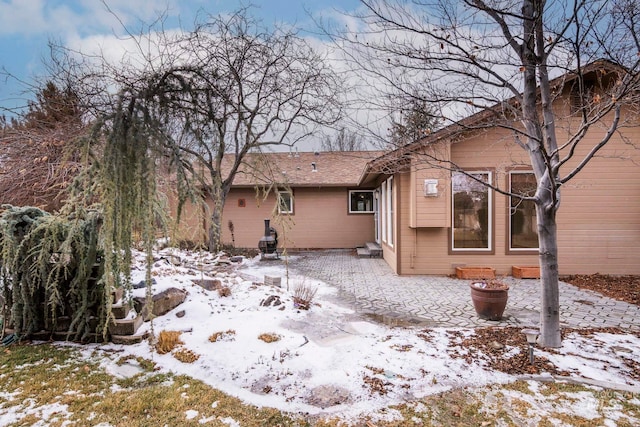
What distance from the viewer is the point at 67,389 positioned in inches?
→ 121

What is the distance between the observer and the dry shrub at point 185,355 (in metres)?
3.64

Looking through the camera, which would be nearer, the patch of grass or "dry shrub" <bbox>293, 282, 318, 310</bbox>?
the patch of grass

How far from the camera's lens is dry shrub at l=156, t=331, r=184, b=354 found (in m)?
3.83

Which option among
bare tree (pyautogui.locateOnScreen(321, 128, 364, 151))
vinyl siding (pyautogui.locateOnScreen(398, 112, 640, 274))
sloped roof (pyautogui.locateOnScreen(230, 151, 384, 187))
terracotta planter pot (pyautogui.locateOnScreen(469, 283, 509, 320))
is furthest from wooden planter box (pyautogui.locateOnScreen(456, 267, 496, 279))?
sloped roof (pyautogui.locateOnScreen(230, 151, 384, 187))

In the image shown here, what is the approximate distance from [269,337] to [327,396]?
1.23m

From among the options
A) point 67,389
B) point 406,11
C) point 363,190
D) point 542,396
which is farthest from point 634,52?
point 363,190

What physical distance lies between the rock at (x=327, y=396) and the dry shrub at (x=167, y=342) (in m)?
1.82

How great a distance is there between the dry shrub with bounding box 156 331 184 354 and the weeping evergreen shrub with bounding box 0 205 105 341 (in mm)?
682

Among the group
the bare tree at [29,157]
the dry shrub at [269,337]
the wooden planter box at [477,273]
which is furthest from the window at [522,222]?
the bare tree at [29,157]

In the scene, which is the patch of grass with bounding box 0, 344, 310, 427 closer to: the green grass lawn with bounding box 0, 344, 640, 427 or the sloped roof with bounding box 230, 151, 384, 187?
the green grass lawn with bounding box 0, 344, 640, 427

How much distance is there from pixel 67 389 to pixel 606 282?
31.4 ft

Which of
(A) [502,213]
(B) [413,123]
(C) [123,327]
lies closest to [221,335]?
(C) [123,327]

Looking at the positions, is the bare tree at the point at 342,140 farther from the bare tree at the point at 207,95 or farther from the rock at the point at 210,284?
the rock at the point at 210,284

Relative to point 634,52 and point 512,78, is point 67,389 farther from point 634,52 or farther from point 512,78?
point 634,52
